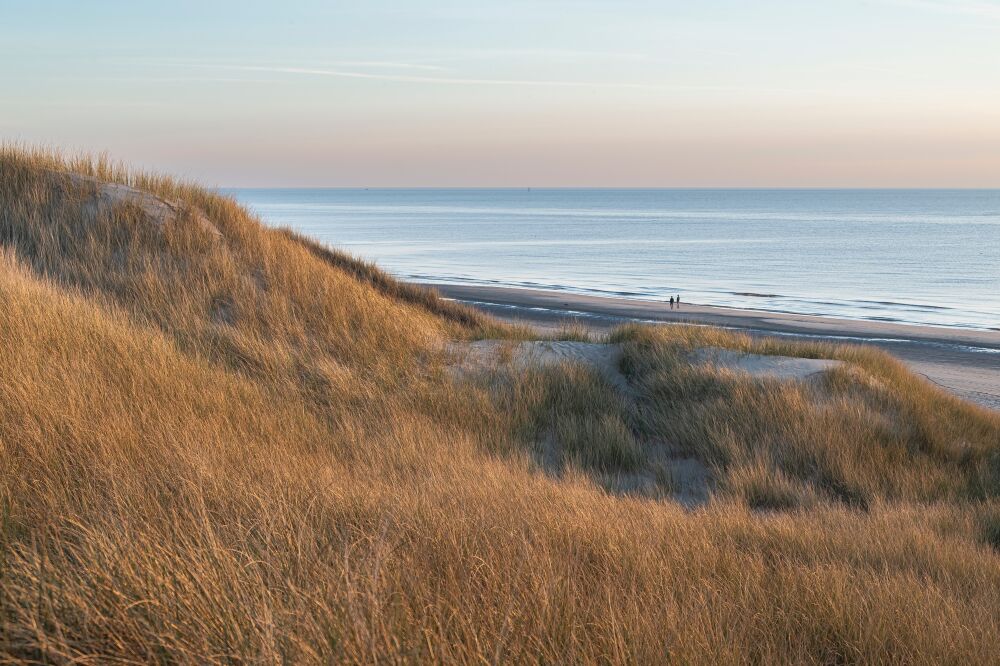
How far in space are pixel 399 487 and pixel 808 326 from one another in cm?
2180

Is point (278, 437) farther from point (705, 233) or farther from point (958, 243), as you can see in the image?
point (705, 233)

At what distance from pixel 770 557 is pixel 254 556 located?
2.83 meters

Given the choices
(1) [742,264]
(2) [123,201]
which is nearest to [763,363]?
(2) [123,201]

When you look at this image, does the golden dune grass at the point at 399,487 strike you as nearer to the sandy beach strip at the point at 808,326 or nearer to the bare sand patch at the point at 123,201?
the bare sand patch at the point at 123,201

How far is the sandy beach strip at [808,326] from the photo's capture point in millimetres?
17625

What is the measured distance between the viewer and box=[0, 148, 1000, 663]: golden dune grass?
109 inches

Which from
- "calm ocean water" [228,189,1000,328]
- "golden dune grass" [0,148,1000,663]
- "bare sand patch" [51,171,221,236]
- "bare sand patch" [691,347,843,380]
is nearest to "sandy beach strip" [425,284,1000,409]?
"calm ocean water" [228,189,1000,328]

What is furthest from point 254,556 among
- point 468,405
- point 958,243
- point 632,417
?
point 958,243

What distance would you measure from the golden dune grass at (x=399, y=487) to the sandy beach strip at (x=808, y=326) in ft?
24.9

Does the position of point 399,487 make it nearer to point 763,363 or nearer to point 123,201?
point 763,363

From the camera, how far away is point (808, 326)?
24141 mm

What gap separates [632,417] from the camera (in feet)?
30.4

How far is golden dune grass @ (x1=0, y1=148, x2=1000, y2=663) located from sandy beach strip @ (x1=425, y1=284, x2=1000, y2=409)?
7.59 m

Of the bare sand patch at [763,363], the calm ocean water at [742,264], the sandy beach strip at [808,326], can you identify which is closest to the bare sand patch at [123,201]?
the calm ocean water at [742,264]
